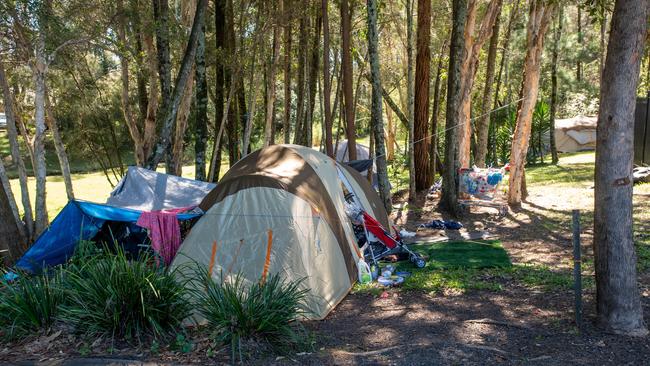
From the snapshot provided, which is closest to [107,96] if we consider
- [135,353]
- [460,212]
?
[460,212]

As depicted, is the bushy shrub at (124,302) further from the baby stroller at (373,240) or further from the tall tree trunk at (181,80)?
the tall tree trunk at (181,80)

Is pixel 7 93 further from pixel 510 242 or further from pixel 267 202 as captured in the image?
pixel 510 242

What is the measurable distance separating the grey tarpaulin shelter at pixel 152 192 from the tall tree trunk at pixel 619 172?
6.69m

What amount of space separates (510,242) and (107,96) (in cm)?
1640

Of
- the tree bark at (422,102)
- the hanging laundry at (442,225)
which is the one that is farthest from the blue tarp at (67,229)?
the tree bark at (422,102)

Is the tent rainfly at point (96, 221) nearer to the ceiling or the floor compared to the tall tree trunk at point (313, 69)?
nearer to the floor

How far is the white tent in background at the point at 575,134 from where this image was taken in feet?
87.5

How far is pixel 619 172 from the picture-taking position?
505 cm

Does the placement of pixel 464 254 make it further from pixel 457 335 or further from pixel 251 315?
pixel 251 315

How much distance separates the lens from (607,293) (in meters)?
5.19

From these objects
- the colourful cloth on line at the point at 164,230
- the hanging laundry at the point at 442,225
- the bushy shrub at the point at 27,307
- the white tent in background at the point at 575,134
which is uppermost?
the white tent in background at the point at 575,134

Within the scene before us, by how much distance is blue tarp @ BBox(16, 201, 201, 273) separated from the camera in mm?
7789

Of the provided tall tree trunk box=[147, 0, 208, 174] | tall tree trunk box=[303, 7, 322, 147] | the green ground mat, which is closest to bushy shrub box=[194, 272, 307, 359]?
the green ground mat

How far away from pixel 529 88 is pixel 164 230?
8504 millimetres
